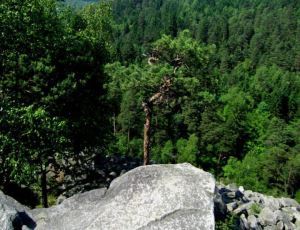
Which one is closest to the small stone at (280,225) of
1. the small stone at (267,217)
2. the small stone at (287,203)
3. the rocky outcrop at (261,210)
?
the rocky outcrop at (261,210)

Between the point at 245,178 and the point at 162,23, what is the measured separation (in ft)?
465

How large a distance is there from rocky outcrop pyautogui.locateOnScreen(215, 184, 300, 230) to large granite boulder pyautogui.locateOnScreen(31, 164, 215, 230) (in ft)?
19.2

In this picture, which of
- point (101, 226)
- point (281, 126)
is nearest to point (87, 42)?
point (101, 226)

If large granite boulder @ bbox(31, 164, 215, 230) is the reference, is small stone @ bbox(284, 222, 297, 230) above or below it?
below

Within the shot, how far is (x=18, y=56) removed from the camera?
19.4 m

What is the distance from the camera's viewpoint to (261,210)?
20000mm

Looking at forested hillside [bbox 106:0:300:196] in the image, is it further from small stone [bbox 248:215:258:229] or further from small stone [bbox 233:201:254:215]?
small stone [bbox 248:215:258:229]

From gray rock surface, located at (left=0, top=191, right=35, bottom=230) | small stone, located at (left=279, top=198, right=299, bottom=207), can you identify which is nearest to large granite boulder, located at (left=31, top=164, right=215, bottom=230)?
gray rock surface, located at (left=0, top=191, right=35, bottom=230)

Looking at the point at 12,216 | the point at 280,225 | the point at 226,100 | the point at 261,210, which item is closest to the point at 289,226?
the point at 280,225

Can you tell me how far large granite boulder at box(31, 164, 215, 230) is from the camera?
36.6 feet

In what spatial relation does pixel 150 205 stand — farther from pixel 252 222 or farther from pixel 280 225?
pixel 280 225

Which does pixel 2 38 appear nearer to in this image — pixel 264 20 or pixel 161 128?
pixel 161 128

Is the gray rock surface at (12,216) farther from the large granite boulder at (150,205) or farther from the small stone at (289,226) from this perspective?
the small stone at (289,226)

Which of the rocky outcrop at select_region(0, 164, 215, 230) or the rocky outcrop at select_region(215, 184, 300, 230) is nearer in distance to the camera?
the rocky outcrop at select_region(0, 164, 215, 230)
